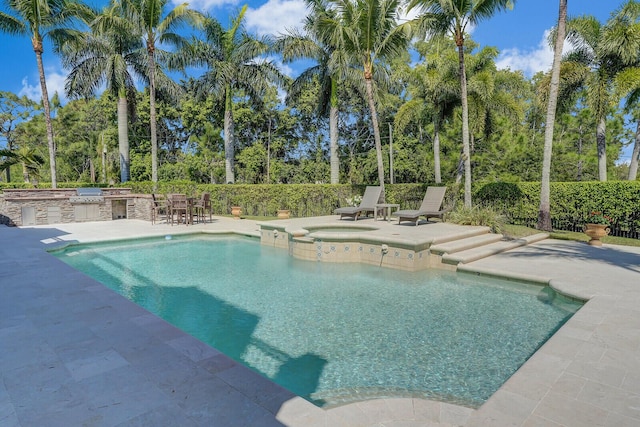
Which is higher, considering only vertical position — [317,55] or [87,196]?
[317,55]

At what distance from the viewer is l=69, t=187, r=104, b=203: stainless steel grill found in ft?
52.1

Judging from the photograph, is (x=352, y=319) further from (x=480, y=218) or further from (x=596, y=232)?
(x=596, y=232)

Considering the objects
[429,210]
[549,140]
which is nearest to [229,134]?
[429,210]

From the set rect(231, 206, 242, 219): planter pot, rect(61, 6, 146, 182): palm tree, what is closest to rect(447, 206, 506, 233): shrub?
rect(231, 206, 242, 219): planter pot

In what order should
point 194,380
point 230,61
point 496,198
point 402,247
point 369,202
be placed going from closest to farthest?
point 194,380, point 402,247, point 496,198, point 369,202, point 230,61

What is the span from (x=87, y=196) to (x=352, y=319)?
15.5m

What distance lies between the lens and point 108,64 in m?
21.3

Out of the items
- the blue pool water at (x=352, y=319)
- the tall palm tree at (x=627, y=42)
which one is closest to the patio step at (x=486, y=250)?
the blue pool water at (x=352, y=319)

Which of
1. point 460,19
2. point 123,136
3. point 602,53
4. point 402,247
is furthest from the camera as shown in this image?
point 123,136

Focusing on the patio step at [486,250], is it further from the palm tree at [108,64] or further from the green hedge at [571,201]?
the palm tree at [108,64]

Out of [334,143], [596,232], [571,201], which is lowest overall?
[596,232]

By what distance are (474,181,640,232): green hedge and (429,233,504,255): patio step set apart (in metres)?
3.21

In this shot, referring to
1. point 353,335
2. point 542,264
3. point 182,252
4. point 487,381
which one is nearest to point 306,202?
point 182,252

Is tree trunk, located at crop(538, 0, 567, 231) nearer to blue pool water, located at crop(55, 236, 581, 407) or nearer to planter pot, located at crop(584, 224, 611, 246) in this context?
planter pot, located at crop(584, 224, 611, 246)
